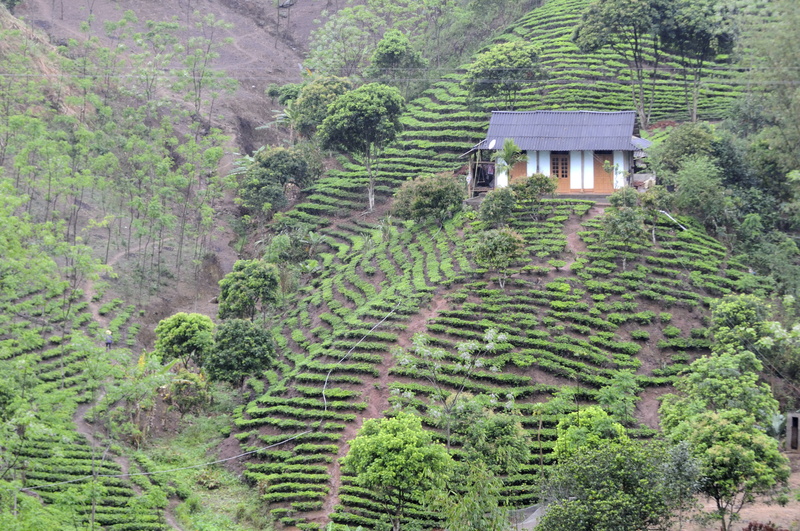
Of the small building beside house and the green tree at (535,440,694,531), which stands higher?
the small building beside house

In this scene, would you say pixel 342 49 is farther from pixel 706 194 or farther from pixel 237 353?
pixel 237 353

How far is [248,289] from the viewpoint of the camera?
33562 millimetres

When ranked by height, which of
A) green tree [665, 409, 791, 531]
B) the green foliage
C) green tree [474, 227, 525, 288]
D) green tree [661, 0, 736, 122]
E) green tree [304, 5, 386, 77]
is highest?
green tree [304, 5, 386, 77]

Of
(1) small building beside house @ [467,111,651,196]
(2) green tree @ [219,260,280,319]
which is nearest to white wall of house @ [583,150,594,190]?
(1) small building beside house @ [467,111,651,196]

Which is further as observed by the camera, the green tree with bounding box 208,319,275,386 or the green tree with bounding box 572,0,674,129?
the green tree with bounding box 572,0,674,129

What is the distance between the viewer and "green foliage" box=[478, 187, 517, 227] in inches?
1359

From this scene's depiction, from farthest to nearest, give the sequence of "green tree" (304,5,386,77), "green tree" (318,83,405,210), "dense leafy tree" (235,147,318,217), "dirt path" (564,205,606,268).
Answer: "green tree" (304,5,386,77), "dense leafy tree" (235,147,318,217), "green tree" (318,83,405,210), "dirt path" (564,205,606,268)

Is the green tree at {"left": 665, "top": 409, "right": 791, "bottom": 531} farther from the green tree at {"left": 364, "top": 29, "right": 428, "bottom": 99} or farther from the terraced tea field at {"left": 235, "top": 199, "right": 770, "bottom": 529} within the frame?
the green tree at {"left": 364, "top": 29, "right": 428, "bottom": 99}

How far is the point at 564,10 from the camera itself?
59062 mm

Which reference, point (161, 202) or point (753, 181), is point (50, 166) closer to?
point (161, 202)

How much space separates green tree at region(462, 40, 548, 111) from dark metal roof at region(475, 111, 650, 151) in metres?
5.99

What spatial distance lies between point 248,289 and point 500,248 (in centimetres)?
953

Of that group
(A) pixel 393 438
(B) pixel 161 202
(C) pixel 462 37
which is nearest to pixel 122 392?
(A) pixel 393 438

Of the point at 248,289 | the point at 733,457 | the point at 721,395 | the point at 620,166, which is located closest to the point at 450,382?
the point at 721,395
